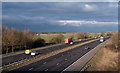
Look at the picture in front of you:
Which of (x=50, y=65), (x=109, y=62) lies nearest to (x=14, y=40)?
(x=50, y=65)

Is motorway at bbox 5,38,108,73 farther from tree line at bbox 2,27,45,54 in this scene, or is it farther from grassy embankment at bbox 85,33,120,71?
tree line at bbox 2,27,45,54

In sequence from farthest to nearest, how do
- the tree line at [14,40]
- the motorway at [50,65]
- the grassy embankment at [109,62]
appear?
the tree line at [14,40]
the motorway at [50,65]
the grassy embankment at [109,62]

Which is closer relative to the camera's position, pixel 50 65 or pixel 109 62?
pixel 109 62

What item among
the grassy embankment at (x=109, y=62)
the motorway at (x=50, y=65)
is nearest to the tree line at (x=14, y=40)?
the motorway at (x=50, y=65)

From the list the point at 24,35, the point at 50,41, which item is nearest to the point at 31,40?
the point at 24,35

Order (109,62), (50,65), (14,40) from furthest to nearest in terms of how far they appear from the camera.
Result: (14,40), (50,65), (109,62)

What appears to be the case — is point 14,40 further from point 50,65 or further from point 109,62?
point 109,62

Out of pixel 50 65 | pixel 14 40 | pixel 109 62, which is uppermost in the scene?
pixel 14 40

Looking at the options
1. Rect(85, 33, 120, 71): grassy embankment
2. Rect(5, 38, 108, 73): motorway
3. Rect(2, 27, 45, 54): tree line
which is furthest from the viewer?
Rect(2, 27, 45, 54): tree line

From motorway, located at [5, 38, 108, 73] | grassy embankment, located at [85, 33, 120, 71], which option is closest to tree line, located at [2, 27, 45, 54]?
motorway, located at [5, 38, 108, 73]

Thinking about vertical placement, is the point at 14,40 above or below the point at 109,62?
above

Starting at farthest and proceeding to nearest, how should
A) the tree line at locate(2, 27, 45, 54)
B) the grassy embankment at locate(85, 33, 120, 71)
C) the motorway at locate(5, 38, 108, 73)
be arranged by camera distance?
the tree line at locate(2, 27, 45, 54), the motorway at locate(5, 38, 108, 73), the grassy embankment at locate(85, 33, 120, 71)

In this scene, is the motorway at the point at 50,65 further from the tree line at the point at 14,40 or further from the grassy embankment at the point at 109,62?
the tree line at the point at 14,40

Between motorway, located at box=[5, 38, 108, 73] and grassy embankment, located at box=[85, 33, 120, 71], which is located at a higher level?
grassy embankment, located at box=[85, 33, 120, 71]
